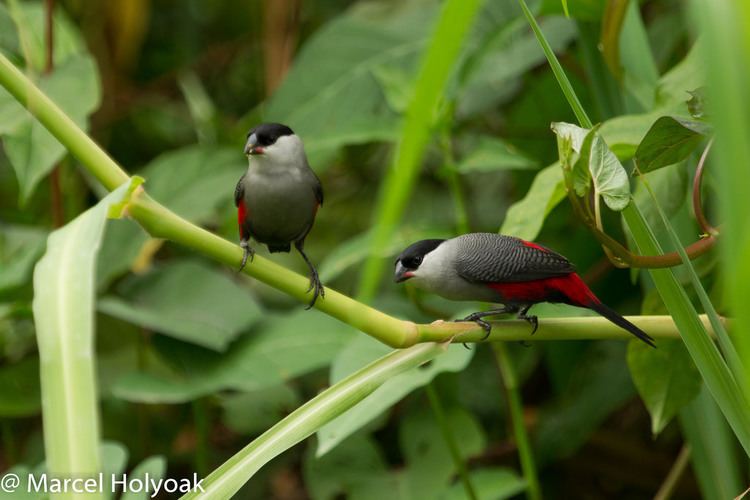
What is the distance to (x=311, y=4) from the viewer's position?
178 inches

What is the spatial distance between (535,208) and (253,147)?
1.46 feet

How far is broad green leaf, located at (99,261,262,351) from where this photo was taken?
241 centimetres

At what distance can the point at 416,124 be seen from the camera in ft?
2.17

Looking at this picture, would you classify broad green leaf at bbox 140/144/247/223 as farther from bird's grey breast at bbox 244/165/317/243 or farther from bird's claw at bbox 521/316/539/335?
bird's claw at bbox 521/316/539/335

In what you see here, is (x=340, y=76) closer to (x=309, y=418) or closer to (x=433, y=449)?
(x=433, y=449)

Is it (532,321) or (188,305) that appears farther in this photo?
(188,305)

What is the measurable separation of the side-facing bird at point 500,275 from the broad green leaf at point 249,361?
3.29 feet

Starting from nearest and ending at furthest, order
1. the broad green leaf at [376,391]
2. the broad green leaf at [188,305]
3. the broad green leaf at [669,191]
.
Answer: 1. the broad green leaf at [669,191]
2. the broad green leaf at [376,391]
3. the broad green leaf at [188,305]

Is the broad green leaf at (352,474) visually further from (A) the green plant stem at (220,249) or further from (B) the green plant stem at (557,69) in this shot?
(B) the green plant stem at (557,69)

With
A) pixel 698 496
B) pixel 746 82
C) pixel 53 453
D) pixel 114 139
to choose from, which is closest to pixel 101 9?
pixel 114 139

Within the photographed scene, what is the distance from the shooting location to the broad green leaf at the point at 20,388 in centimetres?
255

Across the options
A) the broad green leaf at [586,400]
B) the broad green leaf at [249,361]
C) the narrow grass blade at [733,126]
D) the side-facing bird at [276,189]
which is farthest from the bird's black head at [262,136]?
the broad green leaf at [586,400]

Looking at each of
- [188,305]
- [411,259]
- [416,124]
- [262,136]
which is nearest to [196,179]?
[188,305]

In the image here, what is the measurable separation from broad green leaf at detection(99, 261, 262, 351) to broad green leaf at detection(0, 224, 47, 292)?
0.73ft
